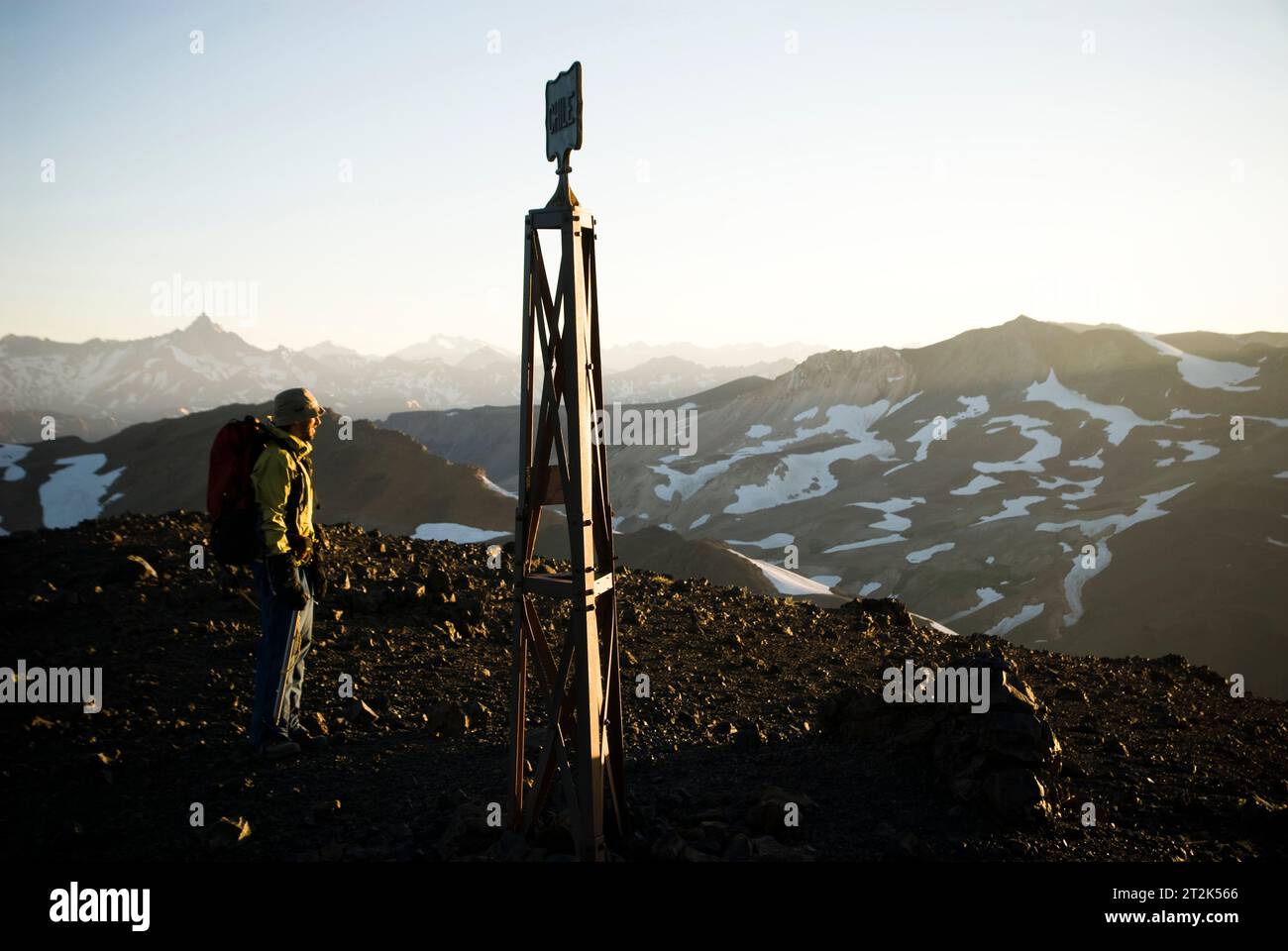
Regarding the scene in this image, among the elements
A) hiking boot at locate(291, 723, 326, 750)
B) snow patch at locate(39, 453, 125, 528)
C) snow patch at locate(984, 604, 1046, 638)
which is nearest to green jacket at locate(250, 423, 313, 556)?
hiking boot at locate(291, 723, 326, 750)

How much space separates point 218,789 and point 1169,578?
201ft

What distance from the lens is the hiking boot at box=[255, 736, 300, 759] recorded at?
776 centimetres

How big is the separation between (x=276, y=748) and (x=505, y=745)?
2.06 m

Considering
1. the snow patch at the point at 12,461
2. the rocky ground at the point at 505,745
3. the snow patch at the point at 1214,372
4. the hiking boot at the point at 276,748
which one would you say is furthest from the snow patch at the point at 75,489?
the snow patch at the point at 1214,372

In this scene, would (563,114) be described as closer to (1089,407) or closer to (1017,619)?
(1017,619)

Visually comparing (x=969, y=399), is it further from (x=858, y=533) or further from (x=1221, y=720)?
(x=1221, y=720)

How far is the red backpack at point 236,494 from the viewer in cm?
720

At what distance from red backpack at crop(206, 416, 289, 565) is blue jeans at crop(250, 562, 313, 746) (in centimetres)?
25

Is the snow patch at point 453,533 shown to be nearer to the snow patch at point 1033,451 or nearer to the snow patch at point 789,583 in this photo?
the snow patch at point 789,583

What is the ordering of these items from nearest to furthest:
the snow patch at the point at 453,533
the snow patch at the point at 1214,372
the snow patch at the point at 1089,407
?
the snow patch at the point at 453,533 → the snow patch at the point at 1089,407 → the snow patch at the point at 1214,372

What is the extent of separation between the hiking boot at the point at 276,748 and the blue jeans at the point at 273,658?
A: 0.11 ft

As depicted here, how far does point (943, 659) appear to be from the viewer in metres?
13.0

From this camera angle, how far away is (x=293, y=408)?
7.45 m

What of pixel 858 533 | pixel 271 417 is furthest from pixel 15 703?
pixel 858 533
